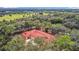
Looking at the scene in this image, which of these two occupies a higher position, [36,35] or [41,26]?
[41,26]

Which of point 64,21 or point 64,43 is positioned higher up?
point 64,21
